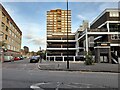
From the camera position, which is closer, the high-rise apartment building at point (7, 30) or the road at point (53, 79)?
the road at point (53, 79)

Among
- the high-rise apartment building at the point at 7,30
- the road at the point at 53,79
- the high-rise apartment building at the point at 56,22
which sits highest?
the high-rise apartment building at the point at 56,22

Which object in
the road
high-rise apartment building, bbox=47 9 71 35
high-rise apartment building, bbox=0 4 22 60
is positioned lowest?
the road

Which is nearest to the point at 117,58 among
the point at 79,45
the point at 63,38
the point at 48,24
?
the point at 79,45

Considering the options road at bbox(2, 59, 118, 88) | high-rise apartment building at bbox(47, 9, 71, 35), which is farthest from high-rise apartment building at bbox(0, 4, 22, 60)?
high-rise apartment building at bbox(47, 9, 71, 35)

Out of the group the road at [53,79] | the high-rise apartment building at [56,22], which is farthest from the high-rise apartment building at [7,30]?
the high-rise apartment building at [56,22]

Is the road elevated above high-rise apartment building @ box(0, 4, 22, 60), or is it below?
below

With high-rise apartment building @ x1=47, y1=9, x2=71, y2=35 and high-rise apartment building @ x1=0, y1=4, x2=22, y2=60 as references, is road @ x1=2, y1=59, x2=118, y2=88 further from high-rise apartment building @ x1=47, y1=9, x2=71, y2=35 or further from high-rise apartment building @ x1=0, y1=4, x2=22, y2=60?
high-rise apartment building @ x1=47, y1=9, x2=71, y2=35

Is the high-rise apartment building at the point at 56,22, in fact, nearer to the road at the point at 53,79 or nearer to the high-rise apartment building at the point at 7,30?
the high-rise apartment building at the point at 7,30

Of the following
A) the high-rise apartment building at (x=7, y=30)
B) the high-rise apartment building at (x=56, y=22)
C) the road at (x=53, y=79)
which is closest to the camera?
the road at (x=53, y=79)

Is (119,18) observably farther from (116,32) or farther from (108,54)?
(108,54)

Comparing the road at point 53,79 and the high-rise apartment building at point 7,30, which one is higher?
the high-rise apartment building at point 7,30

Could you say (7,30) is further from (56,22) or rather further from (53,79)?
(56,22)

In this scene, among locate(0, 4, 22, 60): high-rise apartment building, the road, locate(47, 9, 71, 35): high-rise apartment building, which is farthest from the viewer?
locate(47, 9, 71, 35): high-rise apartment building

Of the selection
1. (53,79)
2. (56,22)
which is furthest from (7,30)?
(56,22)
